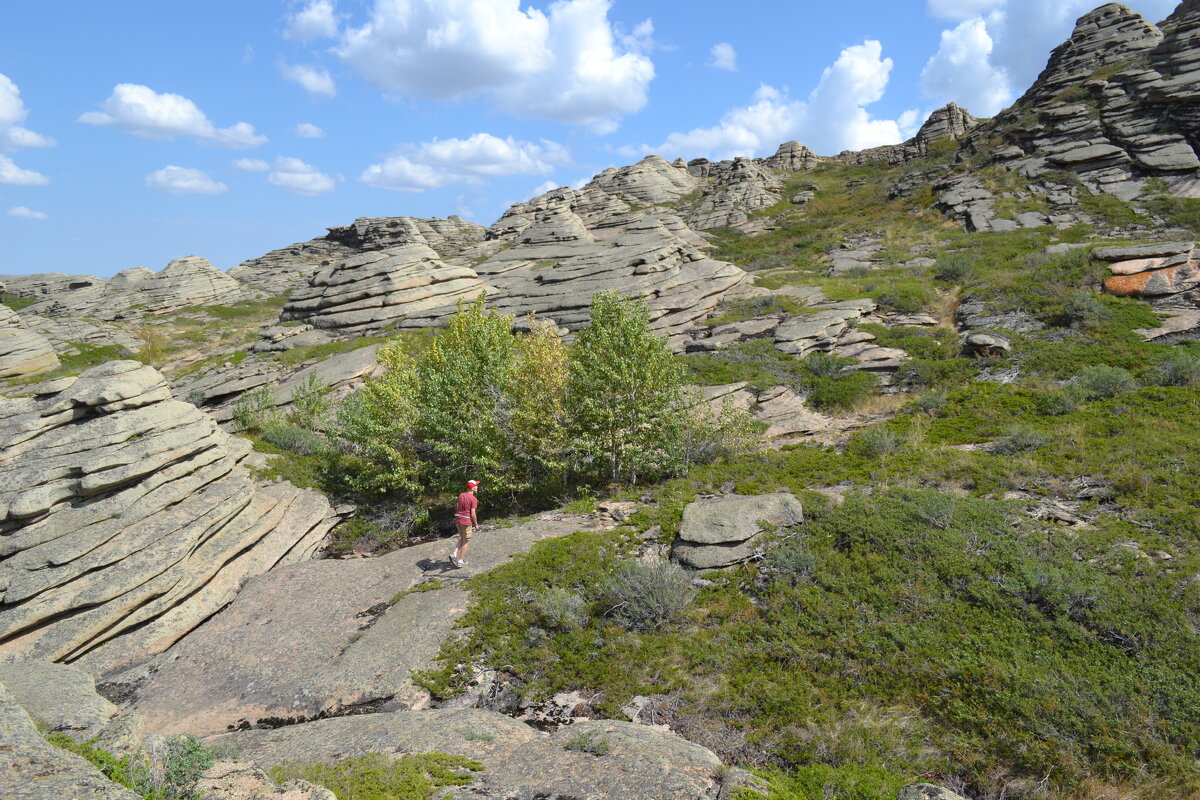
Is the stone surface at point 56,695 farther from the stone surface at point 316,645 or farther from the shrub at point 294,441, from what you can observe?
the shrub at point 294,441

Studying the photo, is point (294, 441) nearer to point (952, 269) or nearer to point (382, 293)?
point (382, 293)

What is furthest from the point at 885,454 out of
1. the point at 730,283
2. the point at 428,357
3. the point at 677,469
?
the point at 730,283

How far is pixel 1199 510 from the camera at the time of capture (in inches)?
473

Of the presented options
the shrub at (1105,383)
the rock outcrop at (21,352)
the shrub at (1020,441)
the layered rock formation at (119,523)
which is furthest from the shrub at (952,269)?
the rock outcrop at (21,352)

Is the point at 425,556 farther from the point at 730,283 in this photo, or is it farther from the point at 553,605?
the point at 730,283

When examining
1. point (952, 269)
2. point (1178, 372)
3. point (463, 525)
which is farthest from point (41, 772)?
point (952, 269)

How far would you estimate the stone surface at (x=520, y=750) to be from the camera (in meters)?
7.09

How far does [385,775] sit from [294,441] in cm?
1880

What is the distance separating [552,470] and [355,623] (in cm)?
876

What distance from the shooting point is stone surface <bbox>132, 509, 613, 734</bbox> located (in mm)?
10508

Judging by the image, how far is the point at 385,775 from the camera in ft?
23.9

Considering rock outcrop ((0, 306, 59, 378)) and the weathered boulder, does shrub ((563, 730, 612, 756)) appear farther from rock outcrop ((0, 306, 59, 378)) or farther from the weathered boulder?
rock outcrop ((0, 306, 59, 378))

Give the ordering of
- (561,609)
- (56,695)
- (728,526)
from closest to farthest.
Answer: (56,695)
(561,609)
(728,526)

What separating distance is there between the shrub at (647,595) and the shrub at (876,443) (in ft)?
30.4
